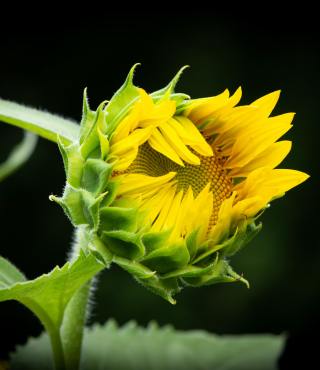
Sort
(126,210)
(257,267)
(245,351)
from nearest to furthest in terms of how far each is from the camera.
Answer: (126,210)
(245,351)
(257,267)

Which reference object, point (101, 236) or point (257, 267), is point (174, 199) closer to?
point (101, 236)

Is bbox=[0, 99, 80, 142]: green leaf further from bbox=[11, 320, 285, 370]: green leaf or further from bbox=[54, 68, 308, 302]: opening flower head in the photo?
bbox=[11, 320, 285, 370]: green leaf

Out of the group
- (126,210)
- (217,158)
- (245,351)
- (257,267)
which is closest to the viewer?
(126,210)

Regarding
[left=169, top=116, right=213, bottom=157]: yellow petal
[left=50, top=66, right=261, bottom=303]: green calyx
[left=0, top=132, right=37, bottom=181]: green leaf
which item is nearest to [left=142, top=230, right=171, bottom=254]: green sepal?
[left=50, top=66, right=261, bottom=303]: green calyx

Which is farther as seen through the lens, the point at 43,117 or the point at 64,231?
the point at 64,231

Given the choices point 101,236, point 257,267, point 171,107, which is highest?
point 171,107

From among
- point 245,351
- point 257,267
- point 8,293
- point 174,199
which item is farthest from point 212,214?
point 257,267

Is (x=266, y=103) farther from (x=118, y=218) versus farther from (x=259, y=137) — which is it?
(x=118, y=218)
